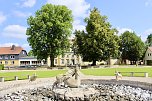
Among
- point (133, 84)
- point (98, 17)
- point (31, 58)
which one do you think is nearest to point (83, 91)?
point (133, 84)

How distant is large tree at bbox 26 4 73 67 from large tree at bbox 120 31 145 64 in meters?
31.3

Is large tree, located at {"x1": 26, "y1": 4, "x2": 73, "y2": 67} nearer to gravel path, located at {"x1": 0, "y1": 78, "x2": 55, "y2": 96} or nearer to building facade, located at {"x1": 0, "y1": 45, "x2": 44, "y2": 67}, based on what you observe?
gravel path, located at {"x1": 0, "y1": 78, "x2": 55, "y2": 96}

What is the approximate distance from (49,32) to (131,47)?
3595 cm

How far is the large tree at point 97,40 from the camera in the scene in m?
65.8

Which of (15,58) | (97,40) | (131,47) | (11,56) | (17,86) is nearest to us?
(17,86)

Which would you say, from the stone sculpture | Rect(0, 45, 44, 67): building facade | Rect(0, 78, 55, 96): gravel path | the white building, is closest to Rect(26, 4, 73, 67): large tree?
Rect(0, 78, 55, 96): gravel path

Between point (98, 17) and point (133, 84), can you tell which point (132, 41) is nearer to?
point (98, 17)

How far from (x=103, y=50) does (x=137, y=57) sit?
30687 millimetres

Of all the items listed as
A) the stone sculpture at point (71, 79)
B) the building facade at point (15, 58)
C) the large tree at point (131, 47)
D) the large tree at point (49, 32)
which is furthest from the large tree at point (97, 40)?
the stone sculpture at point (71, 79)

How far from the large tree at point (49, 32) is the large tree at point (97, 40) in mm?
4265

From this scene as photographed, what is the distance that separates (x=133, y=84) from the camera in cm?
2997

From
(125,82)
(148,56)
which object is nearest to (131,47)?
(148,56)

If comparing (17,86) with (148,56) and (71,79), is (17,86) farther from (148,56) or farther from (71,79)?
→ (148,56)

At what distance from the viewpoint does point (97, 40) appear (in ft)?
218
